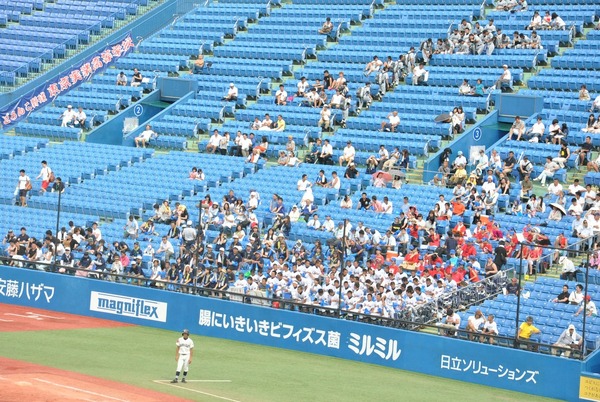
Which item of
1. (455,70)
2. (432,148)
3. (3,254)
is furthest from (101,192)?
(455,70)

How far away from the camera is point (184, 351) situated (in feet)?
77.7

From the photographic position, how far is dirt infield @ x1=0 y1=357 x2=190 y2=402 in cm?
2205

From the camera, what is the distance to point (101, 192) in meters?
36.8

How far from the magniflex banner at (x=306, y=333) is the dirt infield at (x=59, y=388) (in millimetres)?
6368

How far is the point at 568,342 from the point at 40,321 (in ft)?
46.9

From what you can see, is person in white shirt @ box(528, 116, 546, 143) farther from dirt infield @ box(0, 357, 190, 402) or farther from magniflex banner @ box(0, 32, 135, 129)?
magniflex banner @ box(0, 32, 135, 129)

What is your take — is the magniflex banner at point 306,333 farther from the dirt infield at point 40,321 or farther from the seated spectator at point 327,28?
the seated spectator at point 327,28

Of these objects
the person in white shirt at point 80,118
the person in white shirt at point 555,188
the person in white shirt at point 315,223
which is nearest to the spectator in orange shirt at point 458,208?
the person in white shirt at point 555,188

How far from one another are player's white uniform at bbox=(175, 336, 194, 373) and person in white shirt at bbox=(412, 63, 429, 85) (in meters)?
20.0

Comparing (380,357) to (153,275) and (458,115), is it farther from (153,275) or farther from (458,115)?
(458,115)

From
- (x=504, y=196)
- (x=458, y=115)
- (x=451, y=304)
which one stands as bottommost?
(x=451, y=304)

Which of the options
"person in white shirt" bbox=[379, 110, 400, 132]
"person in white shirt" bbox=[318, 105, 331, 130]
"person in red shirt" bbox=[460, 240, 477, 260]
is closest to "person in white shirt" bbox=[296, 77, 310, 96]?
"person in white shirt" bbox=[318, 105, 331, 130]

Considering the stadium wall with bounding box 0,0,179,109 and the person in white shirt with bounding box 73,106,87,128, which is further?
the stadium wall with bounding box 0,0,179,109

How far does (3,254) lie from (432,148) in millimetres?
13925
